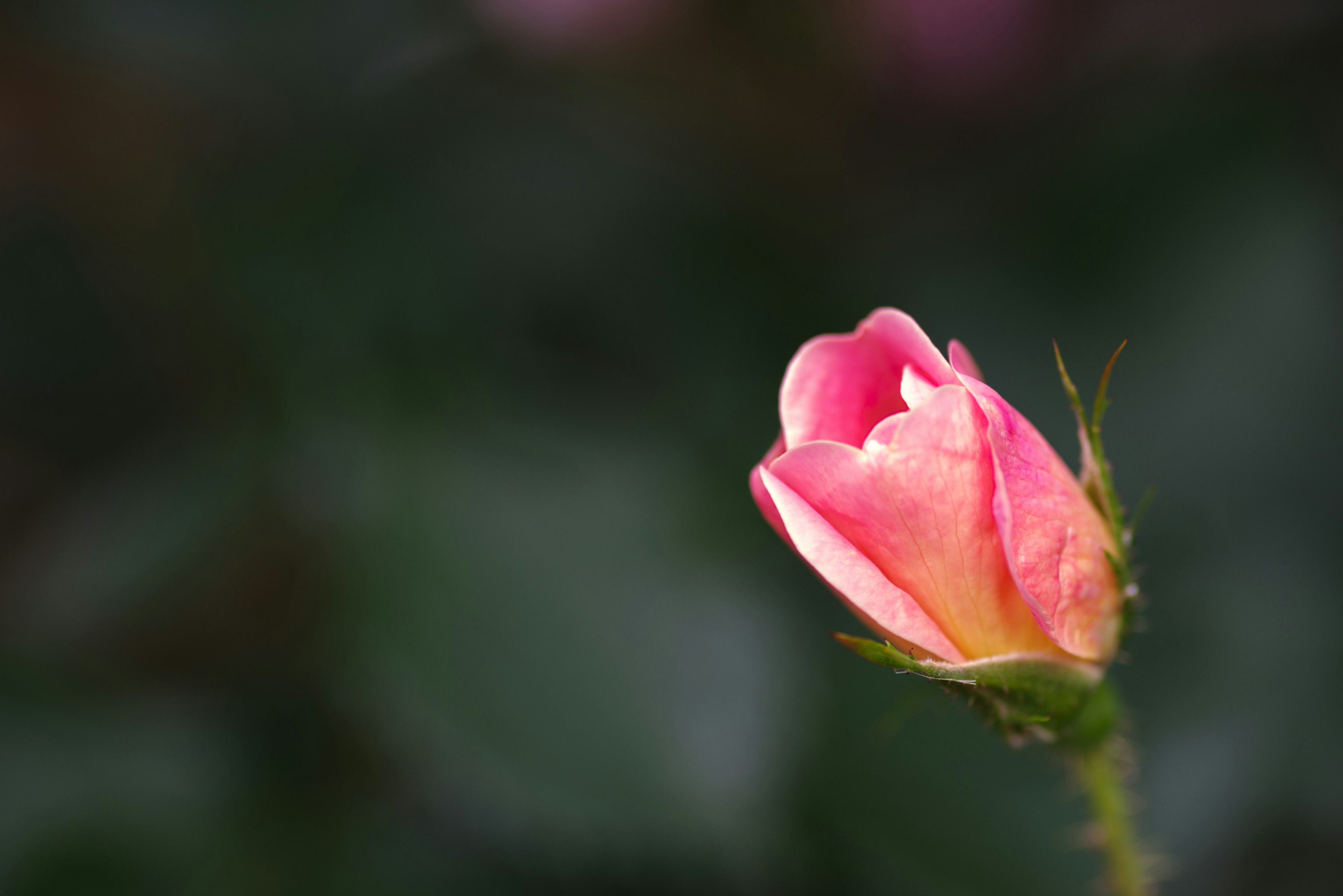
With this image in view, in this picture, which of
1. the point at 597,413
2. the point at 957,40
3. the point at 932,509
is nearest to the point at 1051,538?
the point at 932,509

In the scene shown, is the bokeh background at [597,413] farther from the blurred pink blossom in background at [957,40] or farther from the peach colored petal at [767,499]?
the peach colored petal at [767,499]

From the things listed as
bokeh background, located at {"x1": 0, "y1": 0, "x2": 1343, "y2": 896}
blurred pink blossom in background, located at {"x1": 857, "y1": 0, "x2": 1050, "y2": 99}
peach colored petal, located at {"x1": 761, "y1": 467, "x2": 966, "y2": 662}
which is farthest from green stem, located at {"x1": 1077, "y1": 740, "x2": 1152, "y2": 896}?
blurred pink blossom in background, located at {"x1": 857, "y1": 0, "x2": 1050, "y2": 99}

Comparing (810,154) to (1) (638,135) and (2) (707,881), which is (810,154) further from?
(2) (707,881)

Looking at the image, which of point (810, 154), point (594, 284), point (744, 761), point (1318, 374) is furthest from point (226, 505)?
point (1318, 374)

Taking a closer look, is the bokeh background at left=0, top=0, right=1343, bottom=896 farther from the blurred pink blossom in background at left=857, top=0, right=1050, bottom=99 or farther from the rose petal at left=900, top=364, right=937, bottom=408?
the rose petal at left=900, top=364, right=937, bottom=408

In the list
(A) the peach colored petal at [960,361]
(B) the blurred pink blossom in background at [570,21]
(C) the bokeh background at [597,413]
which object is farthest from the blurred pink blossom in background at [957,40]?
(A) the peach colored petal at [960,361]

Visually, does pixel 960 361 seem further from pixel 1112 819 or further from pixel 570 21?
pixel 570 21
